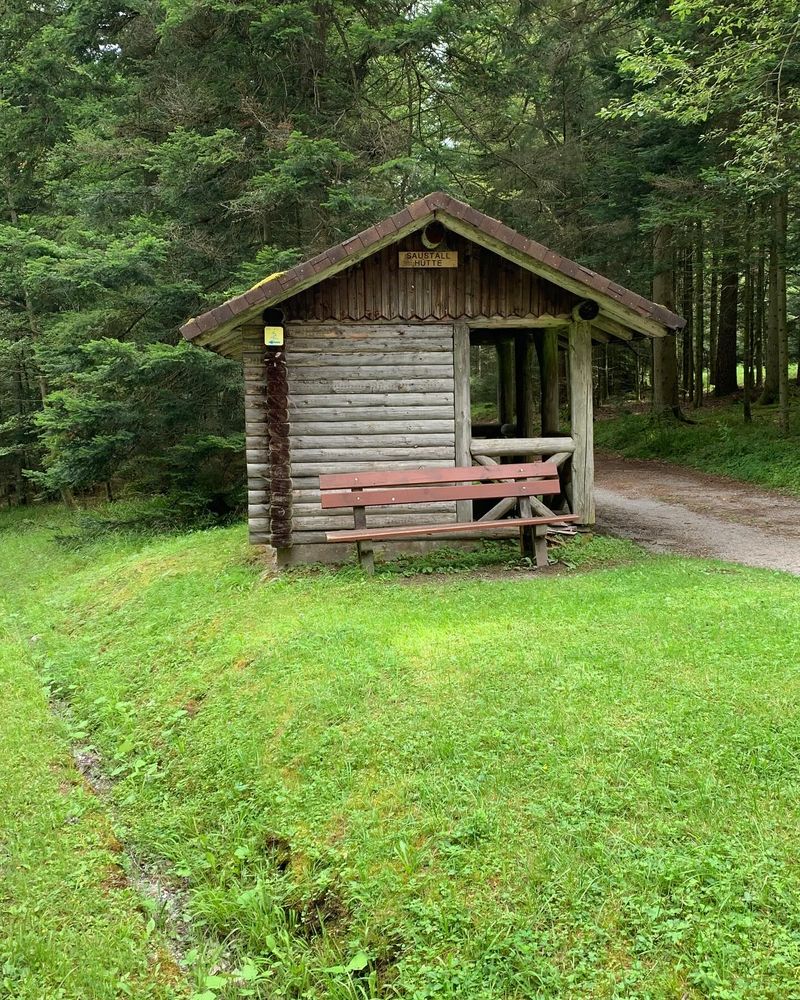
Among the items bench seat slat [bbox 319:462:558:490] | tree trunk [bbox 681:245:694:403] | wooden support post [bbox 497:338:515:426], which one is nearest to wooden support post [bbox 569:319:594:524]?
bench seat slat [bbox 319:462:558:490]

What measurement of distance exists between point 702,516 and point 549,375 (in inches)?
136

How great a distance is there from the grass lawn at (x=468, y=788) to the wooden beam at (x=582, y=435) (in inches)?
96.0

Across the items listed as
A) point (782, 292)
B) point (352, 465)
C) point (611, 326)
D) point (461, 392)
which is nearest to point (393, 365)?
point (461, 392)

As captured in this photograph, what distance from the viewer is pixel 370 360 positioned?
10062 mm

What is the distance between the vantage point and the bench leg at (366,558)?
361 inches

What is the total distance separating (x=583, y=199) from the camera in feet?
65.8

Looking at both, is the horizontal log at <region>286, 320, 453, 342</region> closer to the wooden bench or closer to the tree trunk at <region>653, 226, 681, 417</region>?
the wooden bench

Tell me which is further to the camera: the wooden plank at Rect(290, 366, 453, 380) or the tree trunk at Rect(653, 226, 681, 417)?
the tree trunk at Rect(653, 226, 681, 417)

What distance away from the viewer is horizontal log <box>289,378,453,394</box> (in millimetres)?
9961

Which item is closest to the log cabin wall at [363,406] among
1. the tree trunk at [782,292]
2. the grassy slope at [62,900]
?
the grassy slope at [62,900]

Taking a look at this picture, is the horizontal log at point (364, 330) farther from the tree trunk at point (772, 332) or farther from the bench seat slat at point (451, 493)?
the tree trunk at point (772, 332)

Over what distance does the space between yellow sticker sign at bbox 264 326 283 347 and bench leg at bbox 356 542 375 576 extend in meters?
2.74

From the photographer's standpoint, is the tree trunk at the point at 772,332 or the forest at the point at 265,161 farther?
the tree trunk at the point at 772,332

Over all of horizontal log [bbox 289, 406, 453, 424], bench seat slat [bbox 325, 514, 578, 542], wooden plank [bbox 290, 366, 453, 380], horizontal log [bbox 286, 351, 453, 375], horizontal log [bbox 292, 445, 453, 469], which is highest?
horizontal log [bbox 286, 351, 453, 375]
